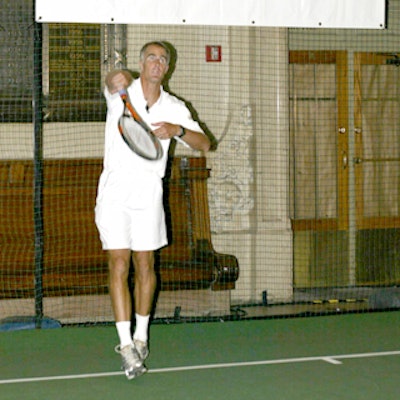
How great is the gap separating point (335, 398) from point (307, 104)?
5.23 meters

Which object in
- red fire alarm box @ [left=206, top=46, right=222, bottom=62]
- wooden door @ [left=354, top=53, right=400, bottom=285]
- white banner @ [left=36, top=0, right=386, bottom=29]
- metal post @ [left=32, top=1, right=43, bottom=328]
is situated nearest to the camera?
white banner @ [left=36, top=0, right=386, bottom=29]

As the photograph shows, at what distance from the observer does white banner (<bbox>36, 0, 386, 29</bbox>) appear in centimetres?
764

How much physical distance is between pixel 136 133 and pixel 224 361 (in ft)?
5.42

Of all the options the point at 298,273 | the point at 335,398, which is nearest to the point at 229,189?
the point at 298,273

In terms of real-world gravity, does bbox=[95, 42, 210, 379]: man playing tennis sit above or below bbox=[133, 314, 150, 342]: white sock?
above

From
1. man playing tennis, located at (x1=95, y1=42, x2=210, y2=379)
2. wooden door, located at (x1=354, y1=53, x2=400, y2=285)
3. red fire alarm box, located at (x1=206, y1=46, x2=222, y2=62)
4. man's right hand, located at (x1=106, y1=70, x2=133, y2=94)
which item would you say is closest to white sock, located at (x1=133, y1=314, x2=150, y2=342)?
man playing tennis, located at (x1=95, y1=42, x2=210, y2=379)

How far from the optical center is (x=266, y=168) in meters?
9.77

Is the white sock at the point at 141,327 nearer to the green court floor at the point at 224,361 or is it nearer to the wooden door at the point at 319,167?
the green court floor at the point at 224,361

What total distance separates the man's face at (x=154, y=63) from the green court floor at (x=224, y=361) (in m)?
1.83

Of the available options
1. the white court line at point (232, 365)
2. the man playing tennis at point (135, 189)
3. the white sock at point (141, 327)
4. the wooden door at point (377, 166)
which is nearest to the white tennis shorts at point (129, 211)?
the man playing tennis at point (135, 189)

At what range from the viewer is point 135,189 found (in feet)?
20.0

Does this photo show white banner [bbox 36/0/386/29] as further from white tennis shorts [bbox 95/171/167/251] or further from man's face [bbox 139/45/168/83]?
white tennis shorts [bbox 95/171/167/251]

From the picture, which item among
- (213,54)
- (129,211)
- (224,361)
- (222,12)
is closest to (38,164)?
(222,12)

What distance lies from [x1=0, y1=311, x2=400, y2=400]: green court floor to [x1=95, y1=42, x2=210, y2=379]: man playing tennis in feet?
1.10
